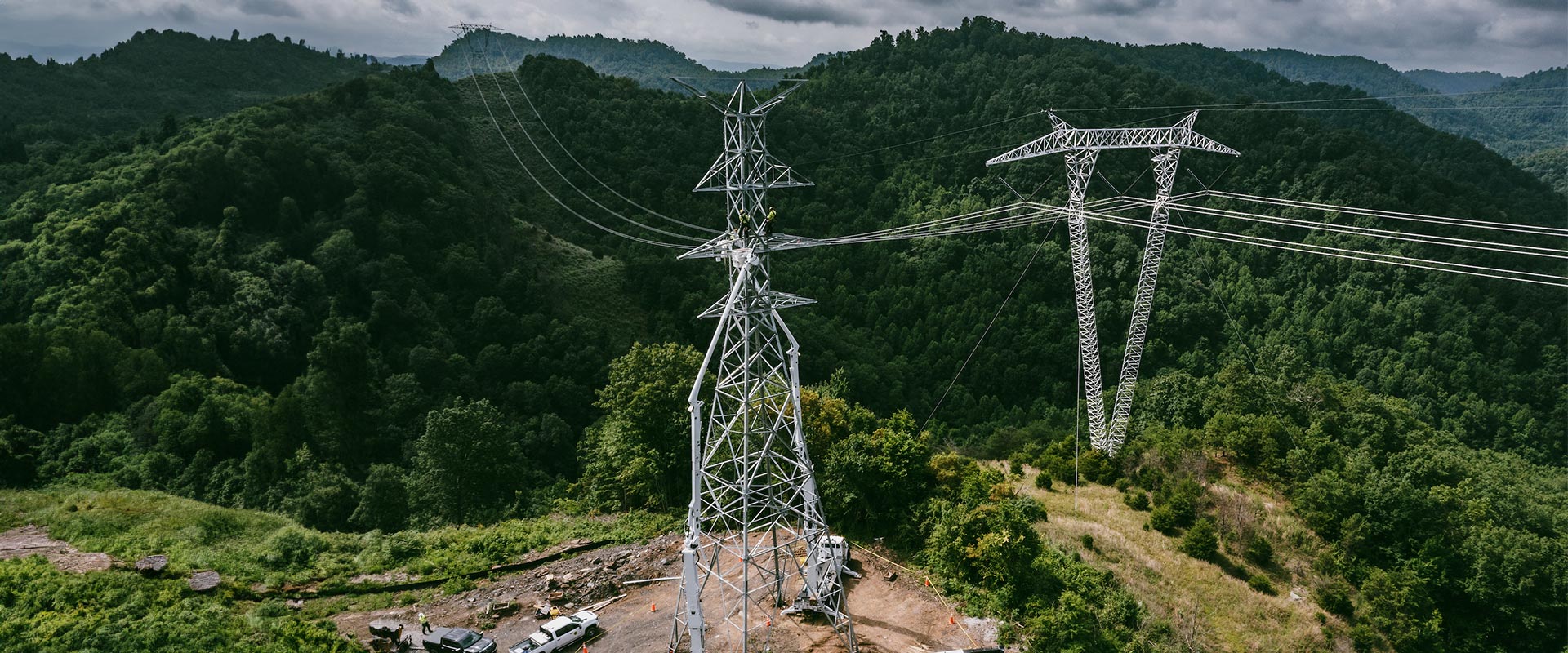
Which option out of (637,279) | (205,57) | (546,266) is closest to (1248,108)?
(637,279)

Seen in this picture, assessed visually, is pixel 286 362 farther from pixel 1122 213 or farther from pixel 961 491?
pixel 1122 213

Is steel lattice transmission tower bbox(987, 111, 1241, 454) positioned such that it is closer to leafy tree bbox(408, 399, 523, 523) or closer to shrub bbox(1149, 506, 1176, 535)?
shrub bbox(1149, 506, 1176, 535)

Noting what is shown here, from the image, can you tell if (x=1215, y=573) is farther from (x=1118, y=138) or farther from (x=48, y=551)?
(x=48, y=551)

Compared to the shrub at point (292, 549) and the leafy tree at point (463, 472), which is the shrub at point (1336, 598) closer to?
the leafy tree at point (463, 472)

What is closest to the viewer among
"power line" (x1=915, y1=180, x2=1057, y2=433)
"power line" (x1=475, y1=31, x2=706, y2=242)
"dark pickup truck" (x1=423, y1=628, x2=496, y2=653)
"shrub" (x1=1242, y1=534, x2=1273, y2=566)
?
"dark pickup truck" (x1=423, y1=628, x2=496, y2=653)

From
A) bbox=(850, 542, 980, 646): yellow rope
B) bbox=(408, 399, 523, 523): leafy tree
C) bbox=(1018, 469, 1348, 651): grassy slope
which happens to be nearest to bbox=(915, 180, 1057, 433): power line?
bbox=(1018, 469, 1348, 651): grassy slope

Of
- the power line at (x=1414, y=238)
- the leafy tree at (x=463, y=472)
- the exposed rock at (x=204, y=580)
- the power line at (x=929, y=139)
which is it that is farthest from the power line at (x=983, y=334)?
the exposed rock at (x=204, y=580)

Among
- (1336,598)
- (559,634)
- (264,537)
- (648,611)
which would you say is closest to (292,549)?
(264,537)
